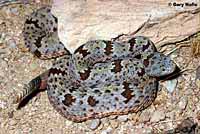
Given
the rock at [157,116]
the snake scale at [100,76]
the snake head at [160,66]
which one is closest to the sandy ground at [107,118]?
the rock at [157,116]

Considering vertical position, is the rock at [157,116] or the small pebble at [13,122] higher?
the small pebble at [13,122]

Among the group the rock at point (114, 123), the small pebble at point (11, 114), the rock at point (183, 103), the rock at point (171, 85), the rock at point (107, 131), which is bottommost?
the rock at point (107, 131)

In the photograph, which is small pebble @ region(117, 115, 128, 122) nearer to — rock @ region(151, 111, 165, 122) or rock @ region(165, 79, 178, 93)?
rock @ region(151, 111, 165, 122)

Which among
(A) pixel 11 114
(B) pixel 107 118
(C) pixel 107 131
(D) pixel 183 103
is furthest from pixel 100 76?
(A) pixel 11 114

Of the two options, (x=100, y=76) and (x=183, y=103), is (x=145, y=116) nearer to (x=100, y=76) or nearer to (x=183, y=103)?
(x=183, y=103)

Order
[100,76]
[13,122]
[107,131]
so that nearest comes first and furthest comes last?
[107,131] < [13,122] < [100,76]

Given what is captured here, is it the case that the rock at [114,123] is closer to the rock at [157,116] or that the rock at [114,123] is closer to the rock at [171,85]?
the rock at [157,116]

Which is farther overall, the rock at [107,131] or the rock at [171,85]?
the rock at [171,85]

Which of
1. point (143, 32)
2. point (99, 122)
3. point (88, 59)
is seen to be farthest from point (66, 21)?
point (99, 122)

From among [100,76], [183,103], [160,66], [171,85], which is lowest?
[183,103]
